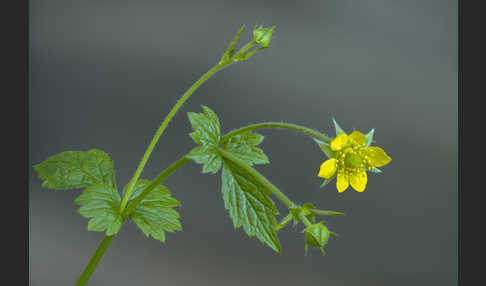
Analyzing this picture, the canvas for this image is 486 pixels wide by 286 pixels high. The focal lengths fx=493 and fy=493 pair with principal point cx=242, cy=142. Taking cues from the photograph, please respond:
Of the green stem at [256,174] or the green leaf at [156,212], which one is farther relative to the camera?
the green leaf at [156,212]

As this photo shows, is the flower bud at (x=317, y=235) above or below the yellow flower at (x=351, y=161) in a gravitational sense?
below

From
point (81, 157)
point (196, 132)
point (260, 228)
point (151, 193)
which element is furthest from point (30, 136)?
point (260, 228)

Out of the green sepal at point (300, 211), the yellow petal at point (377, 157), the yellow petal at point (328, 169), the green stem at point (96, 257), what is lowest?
the green stem at point (96, 257)

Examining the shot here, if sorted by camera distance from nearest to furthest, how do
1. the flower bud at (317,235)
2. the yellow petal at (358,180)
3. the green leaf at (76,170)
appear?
1. the flower bud at (317,235)
2. the yellow petal at (358,180)
3. the green leaf at (76,170)

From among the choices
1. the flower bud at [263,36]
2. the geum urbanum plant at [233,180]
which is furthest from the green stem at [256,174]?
the flower bud at [263,36]

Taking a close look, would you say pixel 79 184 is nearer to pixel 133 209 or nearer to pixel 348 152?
pixel 133 209

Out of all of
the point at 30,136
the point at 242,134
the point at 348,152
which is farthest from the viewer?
the point at 30,136

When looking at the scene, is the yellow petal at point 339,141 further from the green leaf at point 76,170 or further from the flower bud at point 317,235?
the green leaf at point 76,170
